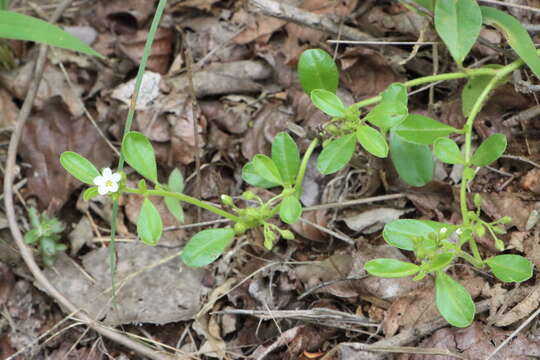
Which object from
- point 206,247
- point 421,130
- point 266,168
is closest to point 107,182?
point 206,247

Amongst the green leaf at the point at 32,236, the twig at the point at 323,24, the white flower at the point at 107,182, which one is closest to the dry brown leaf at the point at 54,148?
the green leaf at the point at 32,236

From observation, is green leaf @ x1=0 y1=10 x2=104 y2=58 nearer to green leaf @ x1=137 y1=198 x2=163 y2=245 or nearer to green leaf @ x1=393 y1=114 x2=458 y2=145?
green leaf @ x1=137 y1=198 x2=163 y2=245

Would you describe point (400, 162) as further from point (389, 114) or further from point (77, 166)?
point (77, 166)

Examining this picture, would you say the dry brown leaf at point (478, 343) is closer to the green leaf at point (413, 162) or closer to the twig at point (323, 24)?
the green leaf at point (413, 162)

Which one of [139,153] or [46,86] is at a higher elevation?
[139,153]

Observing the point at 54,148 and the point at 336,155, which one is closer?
the point at 336,155

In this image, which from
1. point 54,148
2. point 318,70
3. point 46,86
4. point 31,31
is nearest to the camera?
point 318,70
